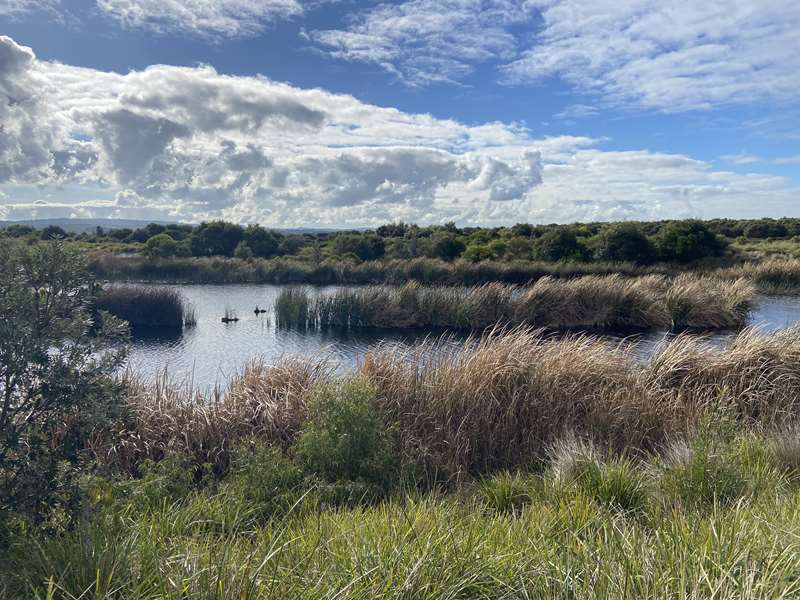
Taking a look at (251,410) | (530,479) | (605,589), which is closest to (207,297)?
(251,410)

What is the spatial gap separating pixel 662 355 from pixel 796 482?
4872 millimetres

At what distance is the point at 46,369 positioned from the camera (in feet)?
12.5

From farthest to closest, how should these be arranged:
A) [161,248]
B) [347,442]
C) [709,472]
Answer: [161,248] → [347,442] → [709,472]

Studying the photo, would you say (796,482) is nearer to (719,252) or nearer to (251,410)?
(251,410)

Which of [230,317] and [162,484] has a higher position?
[162,484]

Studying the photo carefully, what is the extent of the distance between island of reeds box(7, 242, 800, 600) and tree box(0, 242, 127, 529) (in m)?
0.01

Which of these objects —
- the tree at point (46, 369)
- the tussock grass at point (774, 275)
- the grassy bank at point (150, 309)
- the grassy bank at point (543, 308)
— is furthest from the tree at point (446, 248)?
the tree at point (46, 369)

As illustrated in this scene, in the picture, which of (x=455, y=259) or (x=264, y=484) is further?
(x=455, y=259)

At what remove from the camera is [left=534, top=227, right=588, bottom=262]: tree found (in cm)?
4131

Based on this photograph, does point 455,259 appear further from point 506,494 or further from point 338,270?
point 506,494

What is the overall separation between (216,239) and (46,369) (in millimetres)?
50707

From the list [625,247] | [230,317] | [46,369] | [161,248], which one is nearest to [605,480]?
[46,369]

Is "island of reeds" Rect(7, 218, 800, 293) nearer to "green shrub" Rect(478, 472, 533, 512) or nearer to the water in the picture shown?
the water

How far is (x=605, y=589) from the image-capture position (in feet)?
10.0
